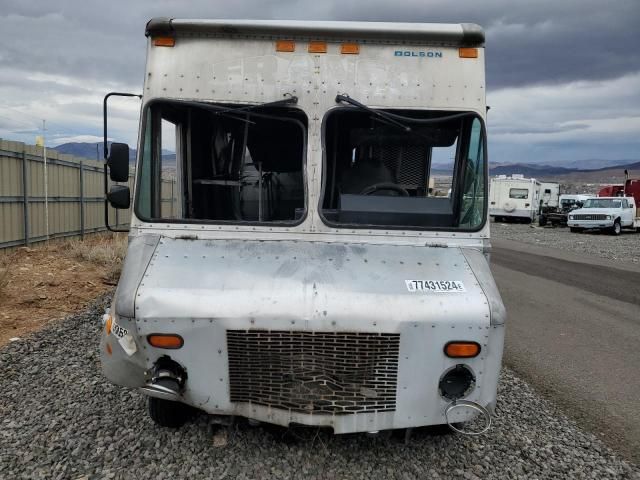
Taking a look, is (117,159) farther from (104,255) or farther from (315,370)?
(104,255)

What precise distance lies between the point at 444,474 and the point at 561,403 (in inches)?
79.0

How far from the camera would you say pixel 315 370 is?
9.93 ft

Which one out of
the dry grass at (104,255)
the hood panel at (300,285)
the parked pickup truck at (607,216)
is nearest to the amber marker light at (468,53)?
the hood panel at (300,285)

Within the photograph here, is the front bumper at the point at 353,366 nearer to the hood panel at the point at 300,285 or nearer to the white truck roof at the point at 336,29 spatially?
the hood panel at the point at 300,285

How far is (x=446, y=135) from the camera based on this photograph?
4090 millimetres

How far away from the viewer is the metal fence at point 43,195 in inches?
438

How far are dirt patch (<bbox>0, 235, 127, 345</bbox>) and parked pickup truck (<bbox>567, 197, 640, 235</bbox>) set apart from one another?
79.0ft

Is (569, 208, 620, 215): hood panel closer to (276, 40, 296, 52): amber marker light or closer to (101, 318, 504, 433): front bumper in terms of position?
(276, 40, 296, 52): amber marker light

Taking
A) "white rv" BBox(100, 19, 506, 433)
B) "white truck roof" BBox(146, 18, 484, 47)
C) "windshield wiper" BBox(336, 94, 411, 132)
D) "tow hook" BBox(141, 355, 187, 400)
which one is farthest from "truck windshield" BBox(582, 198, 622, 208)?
"tow hook" BBox(141, 355, 187, 400)

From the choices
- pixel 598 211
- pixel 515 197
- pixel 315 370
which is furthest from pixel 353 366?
pixel 515 197

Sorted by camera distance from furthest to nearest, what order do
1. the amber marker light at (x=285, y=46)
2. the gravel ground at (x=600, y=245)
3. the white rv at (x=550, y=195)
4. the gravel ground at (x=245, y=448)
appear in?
the white rv at (x=550, y=195) < the gravel ground at (x=600, y=245) < the amber marker light at (x=285, y=46) < the gravel ground at (x=245, y=448)

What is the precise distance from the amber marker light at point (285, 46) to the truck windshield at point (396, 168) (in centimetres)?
57

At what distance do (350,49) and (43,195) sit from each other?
1109 cm

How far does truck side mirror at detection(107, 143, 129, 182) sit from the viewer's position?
391cm
